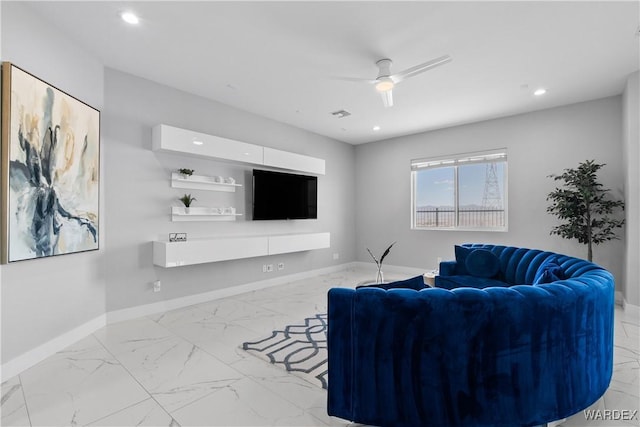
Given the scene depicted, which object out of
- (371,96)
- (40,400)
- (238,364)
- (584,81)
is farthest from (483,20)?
(40,400)

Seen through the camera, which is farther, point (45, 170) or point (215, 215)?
point (215, 215)

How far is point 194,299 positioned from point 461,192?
4776 millimetres

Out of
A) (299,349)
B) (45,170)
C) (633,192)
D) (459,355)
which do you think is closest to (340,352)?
(459,355)

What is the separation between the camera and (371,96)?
4195 mm

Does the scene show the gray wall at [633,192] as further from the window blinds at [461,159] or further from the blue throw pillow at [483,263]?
the window blinds at [461,159]

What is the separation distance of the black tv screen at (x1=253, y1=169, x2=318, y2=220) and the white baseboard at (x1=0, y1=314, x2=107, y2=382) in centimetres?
233

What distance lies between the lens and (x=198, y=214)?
407cm

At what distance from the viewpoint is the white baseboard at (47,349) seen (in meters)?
2.28

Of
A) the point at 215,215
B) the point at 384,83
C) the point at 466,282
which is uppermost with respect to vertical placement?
the point at 384,83

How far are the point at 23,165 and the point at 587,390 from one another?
4.01 metres

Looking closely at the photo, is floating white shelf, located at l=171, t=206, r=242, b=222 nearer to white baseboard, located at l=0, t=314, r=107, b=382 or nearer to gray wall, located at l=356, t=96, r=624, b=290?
white baseboard, located at l=0, t=314, r=107, b=382

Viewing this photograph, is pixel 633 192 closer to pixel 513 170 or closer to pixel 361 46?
pixel 513 170

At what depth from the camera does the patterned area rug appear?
239cm

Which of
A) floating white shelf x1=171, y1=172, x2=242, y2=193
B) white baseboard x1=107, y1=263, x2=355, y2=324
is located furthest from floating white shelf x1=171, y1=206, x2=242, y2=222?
white baseboard x1=107, y1=263, x2=355, y2=324
